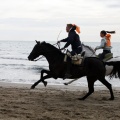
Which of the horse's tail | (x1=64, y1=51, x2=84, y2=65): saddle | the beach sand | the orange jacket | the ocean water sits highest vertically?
the orange jacket

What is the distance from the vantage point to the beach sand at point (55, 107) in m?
8.76

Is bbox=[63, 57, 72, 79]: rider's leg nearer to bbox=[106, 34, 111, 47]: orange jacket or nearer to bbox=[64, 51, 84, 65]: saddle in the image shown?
bbox=[64, 51, 84, 65]: saddle

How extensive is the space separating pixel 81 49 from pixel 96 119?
3730 mm

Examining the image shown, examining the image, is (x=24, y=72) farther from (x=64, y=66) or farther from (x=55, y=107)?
(x=55, y=107)

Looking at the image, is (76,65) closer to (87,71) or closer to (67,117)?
(87,71)

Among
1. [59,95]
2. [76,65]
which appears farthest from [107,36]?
[59,95]

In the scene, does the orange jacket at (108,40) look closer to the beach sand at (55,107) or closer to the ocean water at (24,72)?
the beach sand at (55,107)

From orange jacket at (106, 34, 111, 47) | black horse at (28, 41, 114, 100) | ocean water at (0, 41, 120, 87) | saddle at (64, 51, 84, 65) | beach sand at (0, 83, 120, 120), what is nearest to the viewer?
beach sand at (0, 83, 120, 120)

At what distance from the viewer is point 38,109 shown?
31.7ft

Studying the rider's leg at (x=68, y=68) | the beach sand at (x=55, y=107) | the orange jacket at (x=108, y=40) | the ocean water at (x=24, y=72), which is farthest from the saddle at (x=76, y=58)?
the ocean water at (x=24, y=72)

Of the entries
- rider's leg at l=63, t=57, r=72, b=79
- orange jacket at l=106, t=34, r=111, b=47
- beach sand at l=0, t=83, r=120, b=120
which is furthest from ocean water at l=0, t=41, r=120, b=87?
rider's leg at l=63, t=57, r=72, b=79

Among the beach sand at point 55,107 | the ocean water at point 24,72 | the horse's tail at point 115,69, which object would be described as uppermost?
the horse's tail at point 115,69

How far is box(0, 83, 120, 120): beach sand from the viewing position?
8.76 m

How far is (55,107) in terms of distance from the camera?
10164 millimetres
